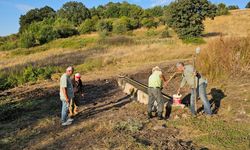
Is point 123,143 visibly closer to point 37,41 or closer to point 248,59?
point 248,59

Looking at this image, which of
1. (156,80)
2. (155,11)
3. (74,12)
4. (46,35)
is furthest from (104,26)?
(156,80)

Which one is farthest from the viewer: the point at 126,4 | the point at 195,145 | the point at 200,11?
the point at 126,4

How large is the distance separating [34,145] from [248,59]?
930 centimetres

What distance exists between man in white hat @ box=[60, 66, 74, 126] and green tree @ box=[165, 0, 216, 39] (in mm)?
32118

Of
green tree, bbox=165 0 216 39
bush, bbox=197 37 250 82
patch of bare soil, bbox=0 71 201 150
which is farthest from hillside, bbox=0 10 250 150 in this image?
green tree, bbox=165 0 216 39

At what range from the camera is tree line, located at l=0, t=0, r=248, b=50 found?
42.2 meters

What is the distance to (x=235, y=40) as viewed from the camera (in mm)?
15602

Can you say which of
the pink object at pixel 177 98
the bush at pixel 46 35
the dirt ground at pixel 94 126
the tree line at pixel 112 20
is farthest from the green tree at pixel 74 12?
the pink object at pixel 177 98

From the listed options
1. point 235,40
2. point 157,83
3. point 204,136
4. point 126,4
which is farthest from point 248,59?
point 126,4

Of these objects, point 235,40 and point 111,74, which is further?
point 111,74

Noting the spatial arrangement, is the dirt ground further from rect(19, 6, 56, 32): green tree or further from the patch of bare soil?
rect(19, 6, 56, 32): green tree

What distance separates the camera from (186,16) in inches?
1644

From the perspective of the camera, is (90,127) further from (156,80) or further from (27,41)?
(27,41)

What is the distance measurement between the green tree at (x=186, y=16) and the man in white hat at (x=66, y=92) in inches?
1264
